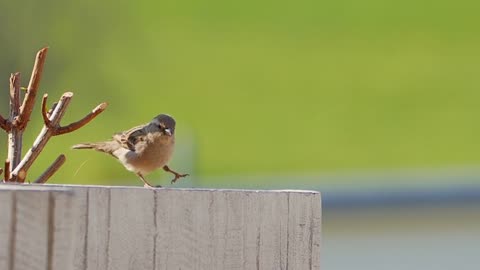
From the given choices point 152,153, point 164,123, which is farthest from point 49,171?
point 164,123

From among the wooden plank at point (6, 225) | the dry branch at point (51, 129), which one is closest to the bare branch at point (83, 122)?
the dry branch at point (51, 129)

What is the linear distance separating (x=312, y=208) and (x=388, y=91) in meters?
21.4

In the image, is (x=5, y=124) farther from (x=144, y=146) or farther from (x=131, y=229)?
(x=144, y=146)

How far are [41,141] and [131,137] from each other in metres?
1.69

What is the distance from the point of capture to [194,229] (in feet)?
8.64

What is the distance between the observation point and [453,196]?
47.5ft

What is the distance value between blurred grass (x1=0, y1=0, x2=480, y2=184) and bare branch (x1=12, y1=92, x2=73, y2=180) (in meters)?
15.0

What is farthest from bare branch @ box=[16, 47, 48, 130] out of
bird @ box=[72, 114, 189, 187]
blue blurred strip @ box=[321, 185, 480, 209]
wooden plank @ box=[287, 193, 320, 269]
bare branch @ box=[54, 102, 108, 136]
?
blue blurred strip @ box=[321, 185, 480, 209]

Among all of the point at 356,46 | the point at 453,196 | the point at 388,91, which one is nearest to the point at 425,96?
the point at 388,91

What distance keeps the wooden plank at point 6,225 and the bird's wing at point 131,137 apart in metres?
2.92

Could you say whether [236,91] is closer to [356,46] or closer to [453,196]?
[356,46]

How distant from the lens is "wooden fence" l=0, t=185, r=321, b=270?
2.52 m

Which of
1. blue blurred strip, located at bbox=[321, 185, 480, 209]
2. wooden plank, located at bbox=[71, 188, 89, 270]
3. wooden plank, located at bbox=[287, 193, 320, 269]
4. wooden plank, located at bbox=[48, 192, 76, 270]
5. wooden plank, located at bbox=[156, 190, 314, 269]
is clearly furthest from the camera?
blue blurred strip, located at bbox=[321, 185, 480, 209]

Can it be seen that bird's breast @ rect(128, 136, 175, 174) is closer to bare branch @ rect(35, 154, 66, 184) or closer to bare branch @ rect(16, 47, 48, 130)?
bare branch @ rect(35, 154, 66, 184)
